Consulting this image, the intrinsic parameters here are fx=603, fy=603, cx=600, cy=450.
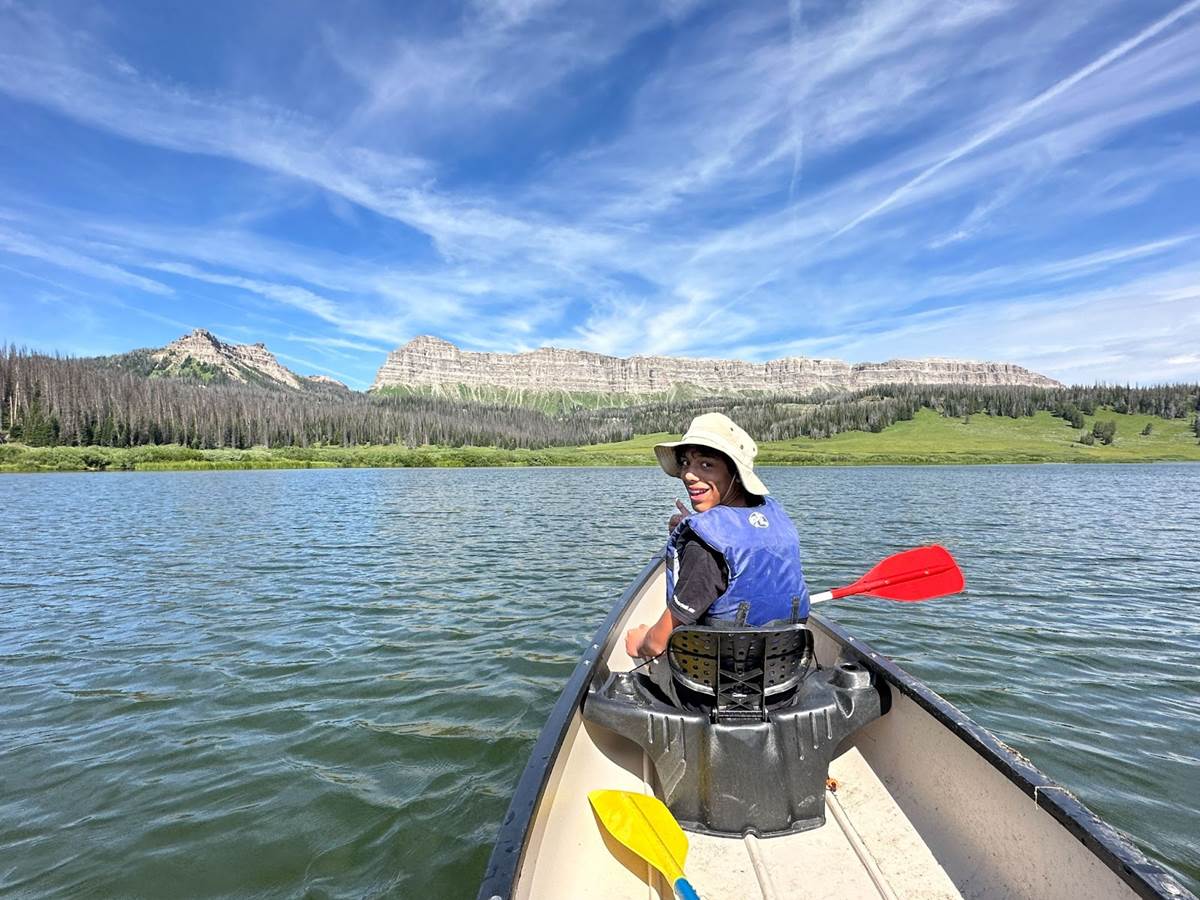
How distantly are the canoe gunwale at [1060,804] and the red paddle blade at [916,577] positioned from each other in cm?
212

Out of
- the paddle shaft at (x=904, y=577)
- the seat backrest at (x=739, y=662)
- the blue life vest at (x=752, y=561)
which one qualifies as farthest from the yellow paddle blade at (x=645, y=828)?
the paddle shaft at (x=904, y=577)

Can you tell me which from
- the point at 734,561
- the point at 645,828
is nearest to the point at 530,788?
the point at 645,828

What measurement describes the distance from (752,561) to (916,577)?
4224mm

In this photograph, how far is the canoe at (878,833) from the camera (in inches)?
140

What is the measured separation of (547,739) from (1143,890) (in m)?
3.59

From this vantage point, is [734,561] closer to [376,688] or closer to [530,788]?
[530,788]

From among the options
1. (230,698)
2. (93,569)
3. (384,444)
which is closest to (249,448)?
(384,444)

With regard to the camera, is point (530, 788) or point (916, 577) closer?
point (530, 788)

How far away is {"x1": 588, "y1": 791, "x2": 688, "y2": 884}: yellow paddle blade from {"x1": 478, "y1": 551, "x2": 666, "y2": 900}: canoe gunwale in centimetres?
60

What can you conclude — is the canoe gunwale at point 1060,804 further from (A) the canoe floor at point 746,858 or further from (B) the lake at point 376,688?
(B) the lake at point 376,688

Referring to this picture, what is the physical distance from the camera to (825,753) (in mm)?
4922

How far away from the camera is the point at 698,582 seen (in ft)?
16.2

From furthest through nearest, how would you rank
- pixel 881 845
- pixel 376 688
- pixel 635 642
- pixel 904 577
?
pixel 376 688, pixel 904 577, pixel 635 642, pixel 881 845

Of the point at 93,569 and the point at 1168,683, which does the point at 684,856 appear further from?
the point at 93,569
